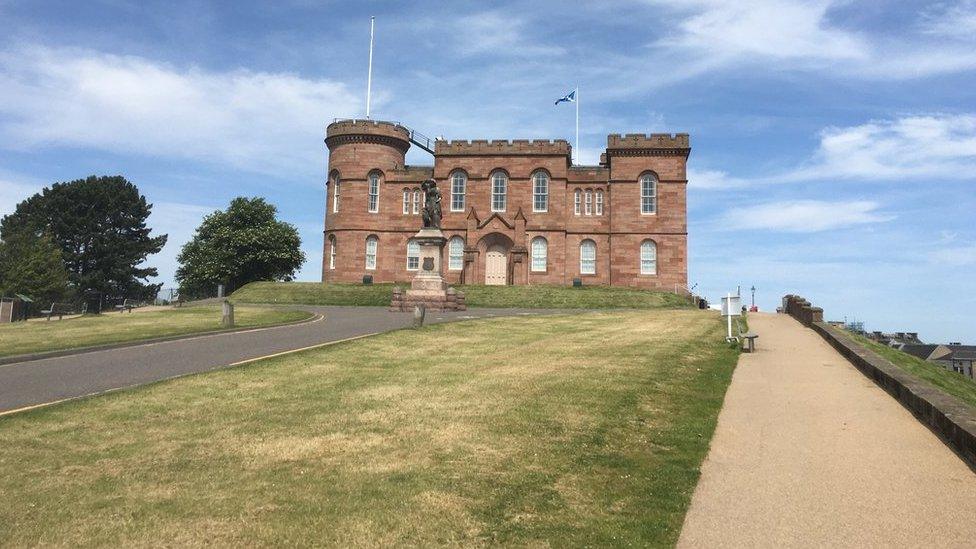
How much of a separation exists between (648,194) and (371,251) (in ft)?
72.9

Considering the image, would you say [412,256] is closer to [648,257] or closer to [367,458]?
[648,257]

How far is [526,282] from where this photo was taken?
46.5 m

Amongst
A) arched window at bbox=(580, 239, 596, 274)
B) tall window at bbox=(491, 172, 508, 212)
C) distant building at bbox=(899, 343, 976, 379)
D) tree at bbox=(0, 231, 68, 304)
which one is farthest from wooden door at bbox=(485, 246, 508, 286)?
distant building at bbox=(899, 343, 976, 379)

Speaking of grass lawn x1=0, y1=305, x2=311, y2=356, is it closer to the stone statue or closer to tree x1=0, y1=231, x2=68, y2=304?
the stone statue

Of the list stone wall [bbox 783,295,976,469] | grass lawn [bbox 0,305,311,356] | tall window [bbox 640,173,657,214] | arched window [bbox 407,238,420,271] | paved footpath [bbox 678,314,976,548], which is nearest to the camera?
paved footpath [bbox 678,314,976,548]

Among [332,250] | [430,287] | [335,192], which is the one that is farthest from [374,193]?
[430,287]

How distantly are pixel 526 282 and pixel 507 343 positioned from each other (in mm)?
30491

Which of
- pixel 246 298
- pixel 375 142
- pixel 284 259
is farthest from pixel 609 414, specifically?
pixel 284 259

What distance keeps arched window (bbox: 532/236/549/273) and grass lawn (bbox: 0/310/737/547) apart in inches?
1401

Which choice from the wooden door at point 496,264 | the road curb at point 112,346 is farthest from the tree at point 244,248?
the road curb at point 112,346

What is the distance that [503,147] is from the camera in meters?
48.5

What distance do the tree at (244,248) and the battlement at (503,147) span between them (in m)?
18.3

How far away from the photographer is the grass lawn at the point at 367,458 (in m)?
4.83

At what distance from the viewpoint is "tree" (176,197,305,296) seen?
2199 inches
